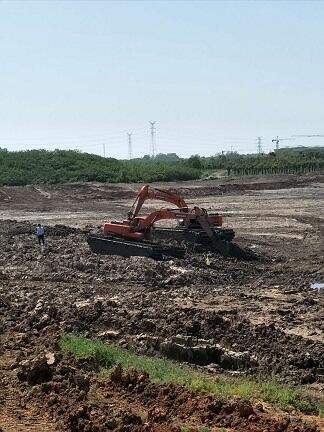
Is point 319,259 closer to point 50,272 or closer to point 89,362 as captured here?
point 50,272

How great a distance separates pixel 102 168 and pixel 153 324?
180 ft

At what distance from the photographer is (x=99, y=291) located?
1591 centimetres

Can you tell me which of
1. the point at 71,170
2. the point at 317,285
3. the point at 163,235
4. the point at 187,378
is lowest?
the point at 317,285

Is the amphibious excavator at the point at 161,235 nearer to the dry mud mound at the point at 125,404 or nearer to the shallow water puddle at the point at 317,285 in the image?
the shallow water puddle at the point at 317,285

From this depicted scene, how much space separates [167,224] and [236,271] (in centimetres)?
1217

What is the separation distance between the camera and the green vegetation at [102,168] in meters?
61.4

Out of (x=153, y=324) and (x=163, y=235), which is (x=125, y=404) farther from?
(x=163, y=235)

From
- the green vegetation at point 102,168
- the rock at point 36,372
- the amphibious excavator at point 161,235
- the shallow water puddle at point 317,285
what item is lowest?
the shallow water puddle at point 317,285

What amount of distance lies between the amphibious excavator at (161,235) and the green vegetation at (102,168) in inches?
1428

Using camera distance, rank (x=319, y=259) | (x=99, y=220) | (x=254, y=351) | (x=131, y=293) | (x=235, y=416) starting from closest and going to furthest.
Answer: (x=235, y=416)
(x=254, y=351)
(x=131, y=293)
(x=319, y=259)
(x=99, y=220)

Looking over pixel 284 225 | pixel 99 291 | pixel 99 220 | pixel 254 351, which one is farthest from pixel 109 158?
pixel 254 351

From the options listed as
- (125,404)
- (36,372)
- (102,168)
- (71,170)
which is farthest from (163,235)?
(102,168)

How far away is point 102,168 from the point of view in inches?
2611

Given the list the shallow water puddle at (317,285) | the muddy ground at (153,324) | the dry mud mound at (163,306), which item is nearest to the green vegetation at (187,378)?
the muddy ground at (153,324)
